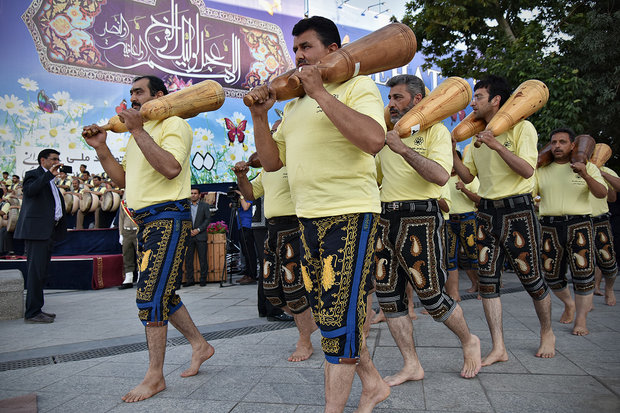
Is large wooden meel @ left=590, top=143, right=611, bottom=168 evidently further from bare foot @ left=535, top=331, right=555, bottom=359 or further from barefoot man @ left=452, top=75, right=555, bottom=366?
bare foot @ left=535, top=331, right=555, bottom=359

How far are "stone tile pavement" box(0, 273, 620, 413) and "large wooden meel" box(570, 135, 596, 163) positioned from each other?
64.5 inches

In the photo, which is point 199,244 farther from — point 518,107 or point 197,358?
point 518,107

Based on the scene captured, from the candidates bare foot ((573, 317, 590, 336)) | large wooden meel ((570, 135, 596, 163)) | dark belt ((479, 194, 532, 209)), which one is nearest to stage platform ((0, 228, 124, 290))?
dark belt ((479, 194, 532, 209))

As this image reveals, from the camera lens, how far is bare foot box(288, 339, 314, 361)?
11.7 ft

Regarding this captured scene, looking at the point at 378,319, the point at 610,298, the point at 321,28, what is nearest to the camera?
the point at 321,28

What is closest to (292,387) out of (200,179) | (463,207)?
(463,207)

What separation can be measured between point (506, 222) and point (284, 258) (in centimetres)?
174

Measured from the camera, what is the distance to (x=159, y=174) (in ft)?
9.68

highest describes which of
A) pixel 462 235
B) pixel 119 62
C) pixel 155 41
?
pixel 155 41

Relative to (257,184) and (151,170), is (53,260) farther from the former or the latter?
(151,170)

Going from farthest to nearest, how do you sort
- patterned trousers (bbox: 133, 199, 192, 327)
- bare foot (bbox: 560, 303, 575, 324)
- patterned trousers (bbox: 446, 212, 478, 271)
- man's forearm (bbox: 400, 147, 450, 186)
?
patterned trousers (bbox: 446, 212, 478, 271) → bare foot (bbox: 560, 303, 575, 324) → patterned trousers (bbox: 133, 199, 192, 327) → man's forearm (bbox: 400, 147, 450, 186)

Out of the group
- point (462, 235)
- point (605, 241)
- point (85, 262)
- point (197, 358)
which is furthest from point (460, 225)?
point (85, 262)

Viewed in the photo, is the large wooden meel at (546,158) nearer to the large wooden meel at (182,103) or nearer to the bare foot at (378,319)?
the bare foot at (378,319)

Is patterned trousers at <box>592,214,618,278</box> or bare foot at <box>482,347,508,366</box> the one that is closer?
bare foot at <box>482,347,508,366</box>
